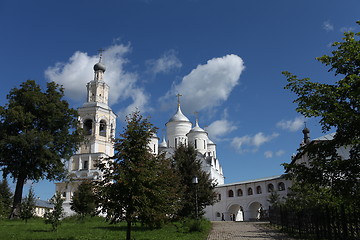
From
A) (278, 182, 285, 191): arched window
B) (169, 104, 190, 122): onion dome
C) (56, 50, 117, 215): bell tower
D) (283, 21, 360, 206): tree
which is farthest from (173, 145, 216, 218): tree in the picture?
(169, 104, 190, 122): onion dome

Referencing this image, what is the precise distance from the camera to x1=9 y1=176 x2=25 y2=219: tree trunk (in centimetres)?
2331

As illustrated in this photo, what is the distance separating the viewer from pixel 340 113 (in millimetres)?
7859

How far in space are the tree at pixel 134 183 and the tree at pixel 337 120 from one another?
4306mm

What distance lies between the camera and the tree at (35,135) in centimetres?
2383

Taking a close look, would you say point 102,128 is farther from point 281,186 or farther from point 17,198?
point 281,186

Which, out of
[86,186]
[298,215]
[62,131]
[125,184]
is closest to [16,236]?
[86,186]

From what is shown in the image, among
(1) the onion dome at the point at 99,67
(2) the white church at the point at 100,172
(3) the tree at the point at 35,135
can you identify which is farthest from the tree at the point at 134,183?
(1) the onion dome at the point at 99,67

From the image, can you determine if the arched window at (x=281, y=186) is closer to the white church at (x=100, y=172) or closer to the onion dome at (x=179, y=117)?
the white church at (x=100, y=172)

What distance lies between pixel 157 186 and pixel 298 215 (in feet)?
22.6

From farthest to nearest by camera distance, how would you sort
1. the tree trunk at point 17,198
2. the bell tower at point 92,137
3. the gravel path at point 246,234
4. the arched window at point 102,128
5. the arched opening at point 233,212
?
the arched opening at point 233,212 → the arched window at point 102,128 → the bell tower at point 92,137 → the tree trunk at point 17,198 → the gravel path at point 246,234

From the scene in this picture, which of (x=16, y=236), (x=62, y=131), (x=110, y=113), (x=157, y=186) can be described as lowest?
(x=16, y=236)

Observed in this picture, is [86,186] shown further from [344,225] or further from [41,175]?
[41,175]

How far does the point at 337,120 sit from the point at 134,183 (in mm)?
6158

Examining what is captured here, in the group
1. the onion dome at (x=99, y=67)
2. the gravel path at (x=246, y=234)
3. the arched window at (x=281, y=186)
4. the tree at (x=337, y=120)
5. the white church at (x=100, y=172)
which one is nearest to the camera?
the tree at (x=337, y=120)
